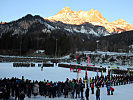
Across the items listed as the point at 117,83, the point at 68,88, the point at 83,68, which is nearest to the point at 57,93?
the point at 68,88

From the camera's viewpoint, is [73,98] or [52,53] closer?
[73,98]

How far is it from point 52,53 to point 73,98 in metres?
88.6

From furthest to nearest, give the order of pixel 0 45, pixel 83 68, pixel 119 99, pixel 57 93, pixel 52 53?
pixel 0 45, pixel 52 53, pixel 83 68, pixel 57 93, pixel 119 99

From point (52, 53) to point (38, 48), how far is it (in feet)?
59.6

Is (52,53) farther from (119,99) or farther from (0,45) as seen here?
(119,99)

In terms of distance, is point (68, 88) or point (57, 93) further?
point (57, 93)

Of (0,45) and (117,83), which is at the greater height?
(0,45)

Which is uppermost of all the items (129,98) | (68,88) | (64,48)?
(64,48)

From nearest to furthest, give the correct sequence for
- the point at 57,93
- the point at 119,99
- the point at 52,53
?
the point at 119,99, the point at 57,93, the point at 52,53

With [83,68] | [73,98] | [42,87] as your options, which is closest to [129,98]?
[73,98]

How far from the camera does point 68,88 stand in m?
15.5

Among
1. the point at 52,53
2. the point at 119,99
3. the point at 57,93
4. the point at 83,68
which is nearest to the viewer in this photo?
the point at 119,99

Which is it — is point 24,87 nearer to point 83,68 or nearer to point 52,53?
point 83,68

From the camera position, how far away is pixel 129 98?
15938mm
